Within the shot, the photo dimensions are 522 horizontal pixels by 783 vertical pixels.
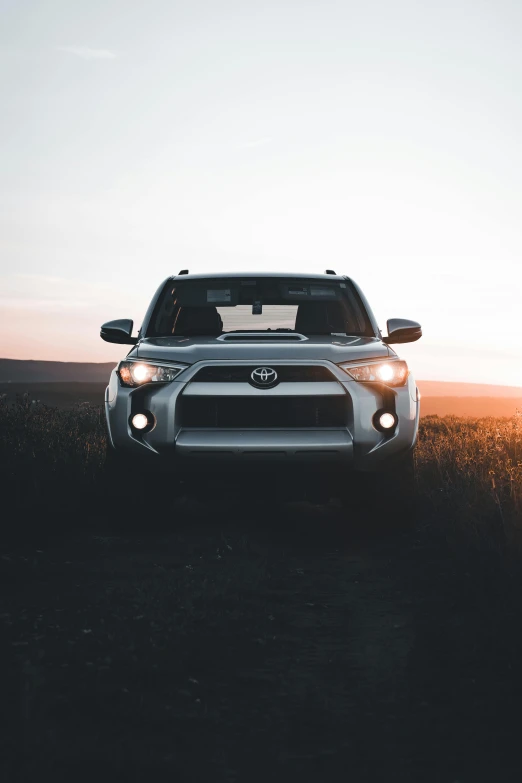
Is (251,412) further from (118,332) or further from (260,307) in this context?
(260,307)

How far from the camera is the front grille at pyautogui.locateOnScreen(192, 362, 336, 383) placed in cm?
695

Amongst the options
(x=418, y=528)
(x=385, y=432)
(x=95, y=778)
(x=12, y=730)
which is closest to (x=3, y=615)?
(x=12, y=730)

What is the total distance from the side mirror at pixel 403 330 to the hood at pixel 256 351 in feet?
2.73

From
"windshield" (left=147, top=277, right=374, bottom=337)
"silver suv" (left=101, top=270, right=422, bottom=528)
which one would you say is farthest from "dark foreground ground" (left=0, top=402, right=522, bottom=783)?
"windshield" (left=147, top=277, right=374, bottom=337)

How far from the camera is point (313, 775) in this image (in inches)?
127

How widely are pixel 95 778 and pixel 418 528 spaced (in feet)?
18.0

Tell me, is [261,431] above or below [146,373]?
below

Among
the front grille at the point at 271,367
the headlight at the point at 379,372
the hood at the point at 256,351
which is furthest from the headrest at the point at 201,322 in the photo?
the headlight at the point at 379,372

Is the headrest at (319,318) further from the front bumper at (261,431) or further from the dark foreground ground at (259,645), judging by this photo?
the dark foreground ground at (259,645)

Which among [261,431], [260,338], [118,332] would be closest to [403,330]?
[260,338]

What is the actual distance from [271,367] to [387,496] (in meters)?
1.38

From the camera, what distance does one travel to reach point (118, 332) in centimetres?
816

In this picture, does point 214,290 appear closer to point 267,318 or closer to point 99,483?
point 267,318

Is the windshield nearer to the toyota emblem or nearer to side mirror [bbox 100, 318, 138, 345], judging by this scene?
side mirror [bbox 100, 318, 138, 345]
